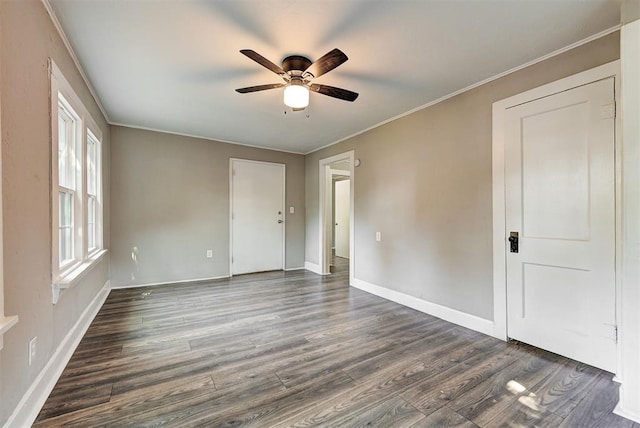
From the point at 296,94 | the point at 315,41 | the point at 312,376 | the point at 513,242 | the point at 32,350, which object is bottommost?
the point at 312,376

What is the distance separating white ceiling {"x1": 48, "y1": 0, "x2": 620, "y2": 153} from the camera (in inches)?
66.5

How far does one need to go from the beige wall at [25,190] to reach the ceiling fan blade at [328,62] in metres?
1.59

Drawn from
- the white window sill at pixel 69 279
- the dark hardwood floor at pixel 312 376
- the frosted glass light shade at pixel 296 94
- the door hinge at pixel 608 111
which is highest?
the frosted glass light shade at pixel 296 94

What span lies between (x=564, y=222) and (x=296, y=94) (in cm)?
227

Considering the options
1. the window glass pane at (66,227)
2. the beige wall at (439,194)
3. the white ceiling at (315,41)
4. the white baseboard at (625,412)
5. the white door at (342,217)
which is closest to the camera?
the white baseboard at (625,412)

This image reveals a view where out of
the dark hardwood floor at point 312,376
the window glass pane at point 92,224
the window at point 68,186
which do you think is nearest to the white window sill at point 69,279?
the window at point 68,186

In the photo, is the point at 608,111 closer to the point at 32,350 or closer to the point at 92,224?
the point at 32,350

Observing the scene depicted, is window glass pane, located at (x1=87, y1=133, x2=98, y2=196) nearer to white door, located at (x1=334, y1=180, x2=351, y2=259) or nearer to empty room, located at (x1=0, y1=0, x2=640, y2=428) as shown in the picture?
empty room, located at (x1=0, y1=0, x2=640, y2=428)

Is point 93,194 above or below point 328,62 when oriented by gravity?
below

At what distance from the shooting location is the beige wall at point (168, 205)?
399 cm

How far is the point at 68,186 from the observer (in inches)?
92.0

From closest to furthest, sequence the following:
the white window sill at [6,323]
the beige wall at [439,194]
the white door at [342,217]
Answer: the white window sill at [6,323], the beige wall at [439,194], the white door at [342,217]

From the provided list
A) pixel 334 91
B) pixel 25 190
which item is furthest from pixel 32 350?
pixel 334 91

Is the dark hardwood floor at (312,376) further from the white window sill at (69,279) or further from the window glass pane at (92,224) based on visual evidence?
the window glass pane at (92,224)
